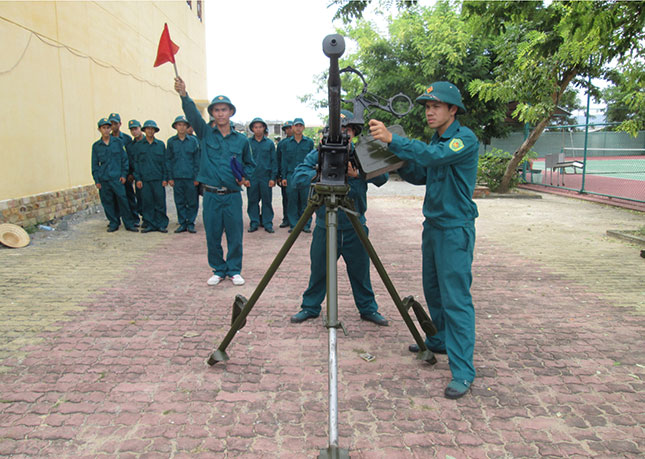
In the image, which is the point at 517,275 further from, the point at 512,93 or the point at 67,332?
the point at 512,93

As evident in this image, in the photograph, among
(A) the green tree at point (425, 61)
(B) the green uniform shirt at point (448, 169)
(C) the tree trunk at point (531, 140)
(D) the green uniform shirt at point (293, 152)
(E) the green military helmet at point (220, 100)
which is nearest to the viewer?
(B) the green uniform shirt at point (448, 169)

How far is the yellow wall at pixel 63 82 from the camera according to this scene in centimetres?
748

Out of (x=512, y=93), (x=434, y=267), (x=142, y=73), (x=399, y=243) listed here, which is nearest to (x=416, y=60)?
(x=512, y=93)

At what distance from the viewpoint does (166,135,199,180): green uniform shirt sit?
8.39 m

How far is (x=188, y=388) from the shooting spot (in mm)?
3033

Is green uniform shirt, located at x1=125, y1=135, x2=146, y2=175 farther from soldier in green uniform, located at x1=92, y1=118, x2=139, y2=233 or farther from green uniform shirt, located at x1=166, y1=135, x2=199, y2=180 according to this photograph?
green uniform shirt, located at x1=166, y1=135, x2=199, y2=180

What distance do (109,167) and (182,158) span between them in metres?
1.25

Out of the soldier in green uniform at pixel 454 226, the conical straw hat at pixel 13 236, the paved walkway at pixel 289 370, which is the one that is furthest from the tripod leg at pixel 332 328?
the conical straw hat at pixel 13 236

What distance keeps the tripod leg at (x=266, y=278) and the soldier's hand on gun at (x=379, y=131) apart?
53cm

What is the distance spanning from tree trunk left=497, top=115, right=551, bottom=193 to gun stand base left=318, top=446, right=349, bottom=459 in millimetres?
13137

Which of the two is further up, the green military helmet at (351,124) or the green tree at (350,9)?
the green tree at (350,9)

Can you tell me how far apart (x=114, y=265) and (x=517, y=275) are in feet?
17.1

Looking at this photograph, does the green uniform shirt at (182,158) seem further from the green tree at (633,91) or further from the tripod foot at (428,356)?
the green tree at (633,91)

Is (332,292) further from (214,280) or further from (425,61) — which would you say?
Result: (425,61)
